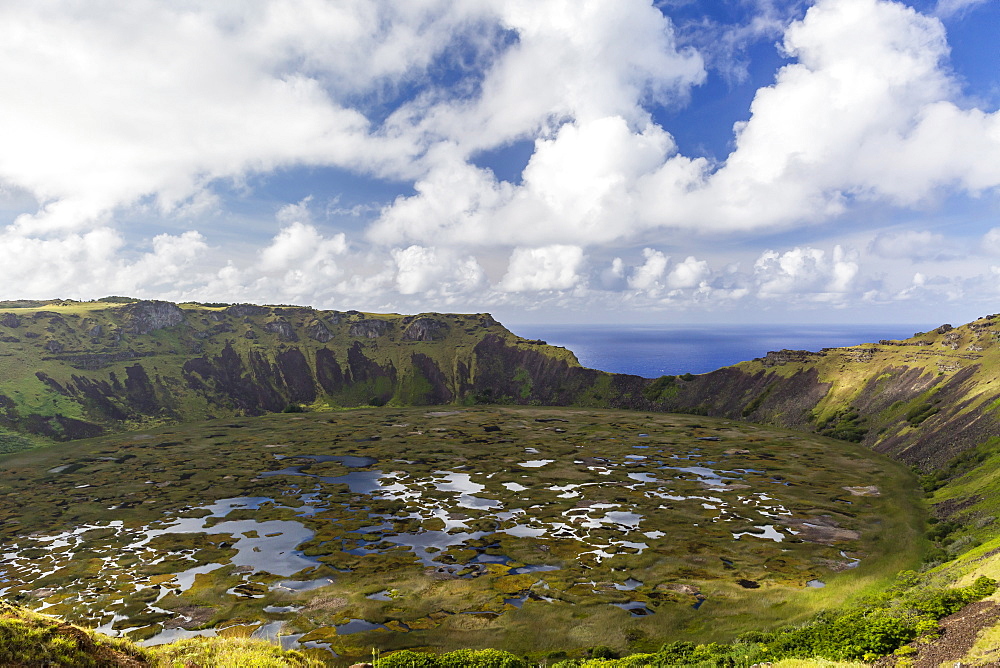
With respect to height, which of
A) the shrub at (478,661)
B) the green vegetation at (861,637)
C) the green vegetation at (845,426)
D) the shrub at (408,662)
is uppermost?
the green vegetation at (861,637)

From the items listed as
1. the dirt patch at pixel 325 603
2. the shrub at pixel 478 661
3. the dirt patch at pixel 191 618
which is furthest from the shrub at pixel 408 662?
the dirt patch at pixel 191 618

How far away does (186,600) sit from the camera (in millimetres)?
67500

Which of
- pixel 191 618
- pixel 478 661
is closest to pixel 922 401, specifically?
pixel 478 661

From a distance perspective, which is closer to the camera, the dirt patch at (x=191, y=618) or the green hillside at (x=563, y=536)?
the green hillside at (x=563, y=536)

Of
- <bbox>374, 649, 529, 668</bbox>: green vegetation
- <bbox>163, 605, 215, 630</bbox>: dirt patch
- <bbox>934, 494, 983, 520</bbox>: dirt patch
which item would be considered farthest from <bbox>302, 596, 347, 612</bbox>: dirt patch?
<bbox>934, 494, 983, 520</bbox>: dirt patch

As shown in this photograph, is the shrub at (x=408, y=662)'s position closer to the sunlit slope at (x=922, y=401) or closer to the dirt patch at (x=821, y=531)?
the dirt patch at (x=821, y=531)

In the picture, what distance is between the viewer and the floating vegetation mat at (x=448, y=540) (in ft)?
202

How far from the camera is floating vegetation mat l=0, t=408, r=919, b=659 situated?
202 ft

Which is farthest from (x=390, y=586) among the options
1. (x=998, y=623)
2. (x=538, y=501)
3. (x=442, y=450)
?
(x=442, y=450)

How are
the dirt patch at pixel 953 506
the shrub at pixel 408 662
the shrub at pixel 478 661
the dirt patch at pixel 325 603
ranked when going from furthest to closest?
1. the dirt patch at pixel 953 506
2. the dirt patch at pixel 325 603
3. the shrub at pixel 478 661
4. the shrub at pixel 408 662

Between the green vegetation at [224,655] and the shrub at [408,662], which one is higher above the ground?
the green vegetation at [224,655]

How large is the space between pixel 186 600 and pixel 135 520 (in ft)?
157

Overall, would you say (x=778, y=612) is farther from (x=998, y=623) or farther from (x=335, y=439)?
(x=335, y=439)

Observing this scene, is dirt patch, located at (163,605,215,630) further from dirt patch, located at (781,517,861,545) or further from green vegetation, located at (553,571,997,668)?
dirt patch, located at (781,517,861,545)
